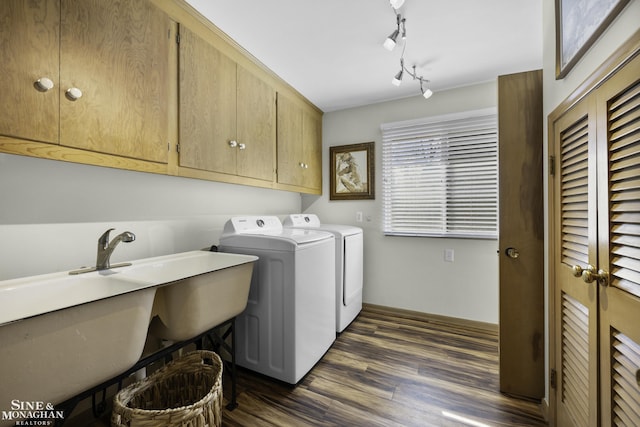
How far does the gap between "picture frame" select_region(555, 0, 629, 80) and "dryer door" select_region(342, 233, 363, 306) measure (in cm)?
178

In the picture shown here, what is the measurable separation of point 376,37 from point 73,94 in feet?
5.70

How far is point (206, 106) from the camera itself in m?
1.64

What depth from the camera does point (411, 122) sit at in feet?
8.82

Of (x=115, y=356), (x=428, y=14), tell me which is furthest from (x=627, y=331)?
(x=428, y=14)

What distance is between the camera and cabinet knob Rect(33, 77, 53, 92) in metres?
0.95

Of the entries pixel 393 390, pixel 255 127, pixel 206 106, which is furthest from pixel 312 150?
pixel 393 390

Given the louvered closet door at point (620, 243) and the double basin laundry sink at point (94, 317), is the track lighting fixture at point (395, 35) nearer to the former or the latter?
the louvered closet door at point (620, 243)

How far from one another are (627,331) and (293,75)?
2.51 meters

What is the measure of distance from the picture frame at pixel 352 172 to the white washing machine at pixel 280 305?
48.8 inches

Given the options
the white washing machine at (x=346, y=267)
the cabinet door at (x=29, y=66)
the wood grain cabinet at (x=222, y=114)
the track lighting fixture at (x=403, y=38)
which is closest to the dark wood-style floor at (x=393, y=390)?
the white washing machine at (x=346, y=267)

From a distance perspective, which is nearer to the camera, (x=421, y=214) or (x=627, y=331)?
(x=627, y=331)

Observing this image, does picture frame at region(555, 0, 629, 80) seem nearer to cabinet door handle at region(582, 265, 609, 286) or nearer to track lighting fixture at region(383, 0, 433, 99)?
track lighting fixture at region(383, 0, 433, 99)

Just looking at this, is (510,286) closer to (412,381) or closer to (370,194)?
(412,381)

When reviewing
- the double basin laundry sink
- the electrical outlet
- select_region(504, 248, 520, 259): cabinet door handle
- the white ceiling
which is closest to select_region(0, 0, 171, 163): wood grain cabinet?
the white ceiling
